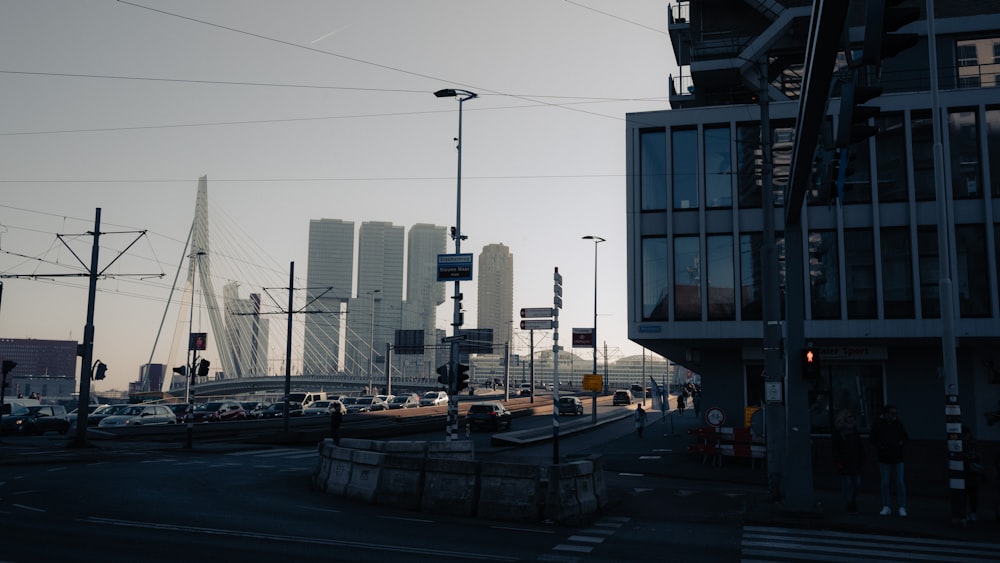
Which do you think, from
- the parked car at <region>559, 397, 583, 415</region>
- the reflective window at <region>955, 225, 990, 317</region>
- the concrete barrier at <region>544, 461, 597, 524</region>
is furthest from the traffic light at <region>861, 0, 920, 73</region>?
the parked car at <region>559, 397, 583, 415</region>

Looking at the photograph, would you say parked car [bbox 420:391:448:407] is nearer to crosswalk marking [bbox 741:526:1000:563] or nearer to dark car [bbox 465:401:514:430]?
dark car [bbox 465:401:514:430]

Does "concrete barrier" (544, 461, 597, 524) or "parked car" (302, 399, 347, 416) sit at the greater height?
"concrete barrier" (544, 461, 597, 524)

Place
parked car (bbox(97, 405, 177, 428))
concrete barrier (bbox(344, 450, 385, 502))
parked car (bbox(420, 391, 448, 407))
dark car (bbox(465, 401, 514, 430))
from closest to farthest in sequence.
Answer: concrete barrier (bbox(344, 450, 385, 502)) → parked car (bbox(97, 405, 177, 428)) → dark car (bbox(465, 401, 514, 430)) → parked car (bbox(420, 391, 448, 407))

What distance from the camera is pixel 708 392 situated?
99.2ft

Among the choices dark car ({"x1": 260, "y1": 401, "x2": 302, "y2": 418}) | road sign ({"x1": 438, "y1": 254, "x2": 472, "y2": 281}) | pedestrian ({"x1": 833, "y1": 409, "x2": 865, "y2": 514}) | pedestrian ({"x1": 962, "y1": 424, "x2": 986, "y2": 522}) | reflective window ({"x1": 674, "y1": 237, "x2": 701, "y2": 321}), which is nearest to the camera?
pedestrian ({"x1": 962, "y1": 424, "x2": 986, "y2": 522})

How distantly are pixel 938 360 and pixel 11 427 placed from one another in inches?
1727

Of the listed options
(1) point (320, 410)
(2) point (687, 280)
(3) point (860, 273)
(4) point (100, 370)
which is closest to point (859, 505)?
(3) point (860, 273)

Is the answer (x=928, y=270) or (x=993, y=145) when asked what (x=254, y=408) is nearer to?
(x=928, y=270)

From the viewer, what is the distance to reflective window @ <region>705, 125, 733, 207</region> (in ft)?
95.5

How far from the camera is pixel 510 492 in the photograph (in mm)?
14805

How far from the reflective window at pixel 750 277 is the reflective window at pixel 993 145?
7723mm

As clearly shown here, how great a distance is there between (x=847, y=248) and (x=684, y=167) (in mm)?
6439

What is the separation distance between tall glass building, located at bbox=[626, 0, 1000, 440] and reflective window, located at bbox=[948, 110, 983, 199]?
3 cm

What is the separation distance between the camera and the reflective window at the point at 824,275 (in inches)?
1085
